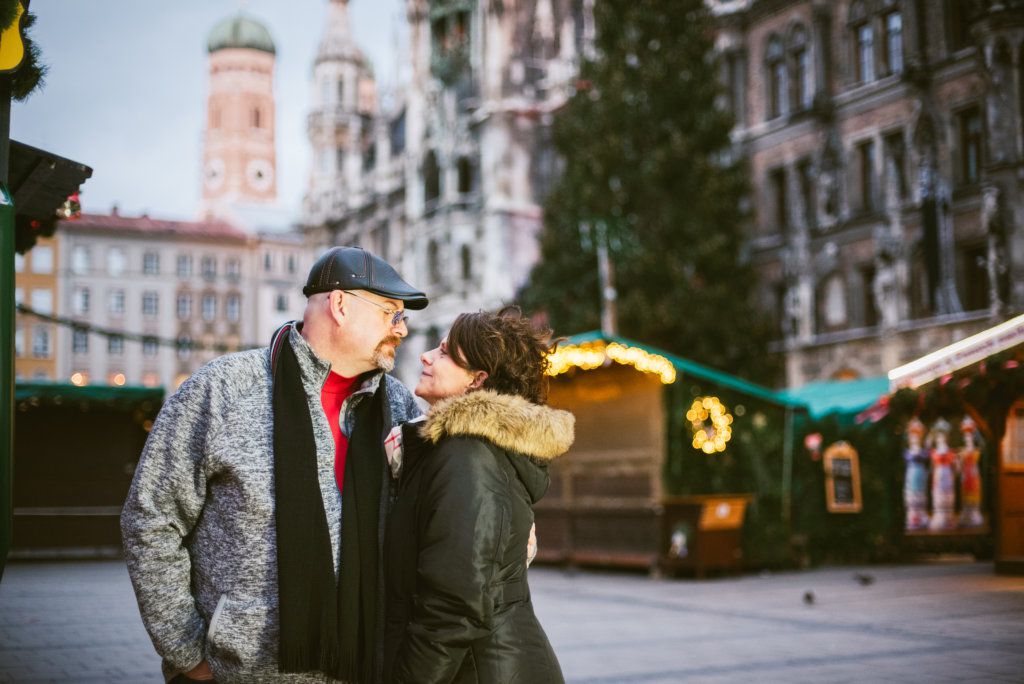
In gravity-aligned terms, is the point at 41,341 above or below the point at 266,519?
above

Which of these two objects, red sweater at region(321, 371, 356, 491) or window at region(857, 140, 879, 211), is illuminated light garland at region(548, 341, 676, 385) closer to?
window at region(857, 140, 879, 211)

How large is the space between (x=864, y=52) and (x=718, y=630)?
20033mm

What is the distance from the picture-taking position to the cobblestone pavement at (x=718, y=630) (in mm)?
8188

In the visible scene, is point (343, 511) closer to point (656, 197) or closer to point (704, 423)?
point (704, 423)

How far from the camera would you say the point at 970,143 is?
23.5 metres

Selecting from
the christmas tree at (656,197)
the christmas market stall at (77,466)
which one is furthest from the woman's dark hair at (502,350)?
the christmas tree at (656,197)

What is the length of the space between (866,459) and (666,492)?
391cm

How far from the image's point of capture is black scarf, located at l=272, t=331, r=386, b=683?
3.22 m

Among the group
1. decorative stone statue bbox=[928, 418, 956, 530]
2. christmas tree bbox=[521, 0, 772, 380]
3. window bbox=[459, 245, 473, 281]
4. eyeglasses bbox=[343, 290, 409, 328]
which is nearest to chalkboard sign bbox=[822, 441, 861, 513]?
decorative stone statue bbox=[928, 418, 956, 530]

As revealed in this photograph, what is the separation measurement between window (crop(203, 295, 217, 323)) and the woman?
34046 millimetres

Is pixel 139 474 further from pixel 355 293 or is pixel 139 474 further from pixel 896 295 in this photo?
pixel 896 295

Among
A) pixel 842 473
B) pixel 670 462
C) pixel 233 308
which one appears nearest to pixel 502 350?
pixel 670 462

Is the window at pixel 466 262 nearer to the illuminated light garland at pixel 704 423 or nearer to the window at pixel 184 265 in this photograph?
the window at pixel 184 265

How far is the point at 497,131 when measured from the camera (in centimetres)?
4578
